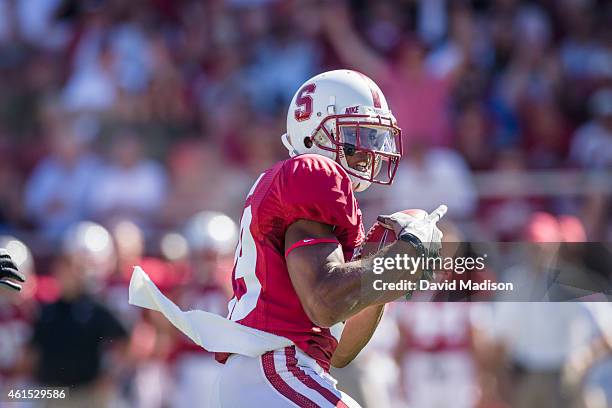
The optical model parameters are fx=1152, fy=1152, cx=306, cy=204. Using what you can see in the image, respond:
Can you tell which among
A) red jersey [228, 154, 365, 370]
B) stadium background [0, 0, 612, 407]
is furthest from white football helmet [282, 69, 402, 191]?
stadium background [0, 0, 612, 407]

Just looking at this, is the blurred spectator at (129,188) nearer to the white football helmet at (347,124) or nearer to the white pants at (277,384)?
the white football helmet at (347,124)

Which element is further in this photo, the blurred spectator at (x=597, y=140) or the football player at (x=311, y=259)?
Answer: the blurred spectator at (x=597, y=140)

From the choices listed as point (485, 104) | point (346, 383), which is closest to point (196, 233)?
point (346, 383)

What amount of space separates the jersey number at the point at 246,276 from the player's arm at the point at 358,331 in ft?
1.35

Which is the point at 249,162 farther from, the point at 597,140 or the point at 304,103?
the point at 304,103

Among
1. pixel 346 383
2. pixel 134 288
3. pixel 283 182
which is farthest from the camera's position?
pixel 346 383

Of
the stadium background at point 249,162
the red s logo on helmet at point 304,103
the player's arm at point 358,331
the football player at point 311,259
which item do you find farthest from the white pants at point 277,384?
the stadium background at point 249,162

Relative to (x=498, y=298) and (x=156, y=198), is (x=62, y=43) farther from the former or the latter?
(x=498, y=298)

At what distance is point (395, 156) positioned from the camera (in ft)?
11.1

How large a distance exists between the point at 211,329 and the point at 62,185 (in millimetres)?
5729

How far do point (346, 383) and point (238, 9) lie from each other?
3971mm

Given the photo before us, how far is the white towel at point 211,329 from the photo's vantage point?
306cm

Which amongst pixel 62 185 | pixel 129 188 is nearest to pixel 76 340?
pixel 129 188

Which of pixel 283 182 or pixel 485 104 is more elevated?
pixel 485 104
